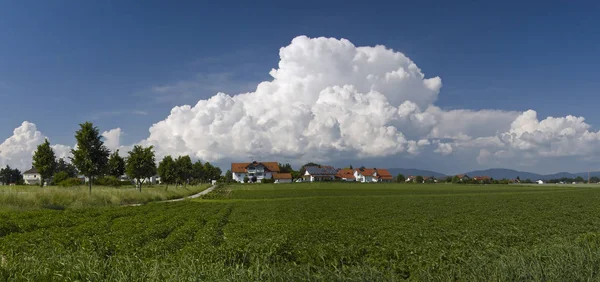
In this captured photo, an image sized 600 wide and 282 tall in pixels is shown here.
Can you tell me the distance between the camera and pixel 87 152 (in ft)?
137

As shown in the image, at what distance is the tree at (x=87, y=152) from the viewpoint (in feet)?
136

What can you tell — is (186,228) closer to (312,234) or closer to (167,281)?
(312,234)

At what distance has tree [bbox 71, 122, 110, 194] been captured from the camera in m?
41.6

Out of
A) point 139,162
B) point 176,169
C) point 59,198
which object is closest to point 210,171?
point 176,169

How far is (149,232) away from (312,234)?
7.52m

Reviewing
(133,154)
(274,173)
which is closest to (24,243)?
(133,154)

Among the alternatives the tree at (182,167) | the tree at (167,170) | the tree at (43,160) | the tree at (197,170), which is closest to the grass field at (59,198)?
the tree at (43,160)

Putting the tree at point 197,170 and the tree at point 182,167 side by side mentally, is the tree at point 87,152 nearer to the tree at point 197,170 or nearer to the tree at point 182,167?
the tree at point 182,167

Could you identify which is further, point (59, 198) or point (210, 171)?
point (210, 171)

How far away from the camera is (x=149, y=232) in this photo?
18.4 m

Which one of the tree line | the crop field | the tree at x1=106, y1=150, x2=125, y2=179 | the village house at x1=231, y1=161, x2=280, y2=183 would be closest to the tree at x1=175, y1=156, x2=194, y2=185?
the tree line

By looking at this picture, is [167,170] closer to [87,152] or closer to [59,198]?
[87,152]

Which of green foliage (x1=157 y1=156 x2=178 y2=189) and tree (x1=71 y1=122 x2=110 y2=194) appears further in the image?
green foliage (x1=157 y1=156 x2=178 y2=189)

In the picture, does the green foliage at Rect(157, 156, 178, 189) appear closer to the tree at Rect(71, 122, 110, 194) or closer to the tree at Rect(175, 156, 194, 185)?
the tree at Rect(175, 156, 194, 185)
